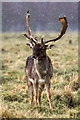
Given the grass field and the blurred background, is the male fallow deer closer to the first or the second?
the grass field

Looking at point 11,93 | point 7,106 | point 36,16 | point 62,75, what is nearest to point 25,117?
point 7,106

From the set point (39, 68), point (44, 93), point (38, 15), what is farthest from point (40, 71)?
point (38, 15)

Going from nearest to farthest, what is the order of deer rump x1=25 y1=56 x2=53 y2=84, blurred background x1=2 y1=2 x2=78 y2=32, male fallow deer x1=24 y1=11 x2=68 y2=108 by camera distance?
male fallow deer x1=24 y1=11 x2=68 y2=108, deer rump x1=25 y1=56 x2=53 y2=84, blurred background x1=2 y1=2 x2=78 y2=32

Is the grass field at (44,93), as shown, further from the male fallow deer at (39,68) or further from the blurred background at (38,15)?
the blurred background at (38,15)

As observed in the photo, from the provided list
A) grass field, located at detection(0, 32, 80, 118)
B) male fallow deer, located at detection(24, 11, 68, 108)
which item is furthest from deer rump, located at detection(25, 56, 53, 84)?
grass field, located at detection(0, 32, 80, 118)

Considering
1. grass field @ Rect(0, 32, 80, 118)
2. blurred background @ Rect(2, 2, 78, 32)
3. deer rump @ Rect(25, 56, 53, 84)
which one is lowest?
grass field @ Rect(0, 32, 80, 118)

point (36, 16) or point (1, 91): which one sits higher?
point (36, 16)

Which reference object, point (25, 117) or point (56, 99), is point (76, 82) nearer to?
point (56, 99)

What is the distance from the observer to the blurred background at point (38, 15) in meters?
9.71

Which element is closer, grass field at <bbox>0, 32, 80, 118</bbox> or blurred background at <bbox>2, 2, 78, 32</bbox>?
grass field at <bbox>0, 32, 80, 118</bbox>

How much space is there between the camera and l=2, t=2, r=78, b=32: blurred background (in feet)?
31.9

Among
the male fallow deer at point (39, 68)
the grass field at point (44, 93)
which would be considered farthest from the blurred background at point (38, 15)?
the male fallow deer at point (39, 68)

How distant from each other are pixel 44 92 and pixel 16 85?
0.75 metres

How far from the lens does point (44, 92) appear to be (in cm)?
705
